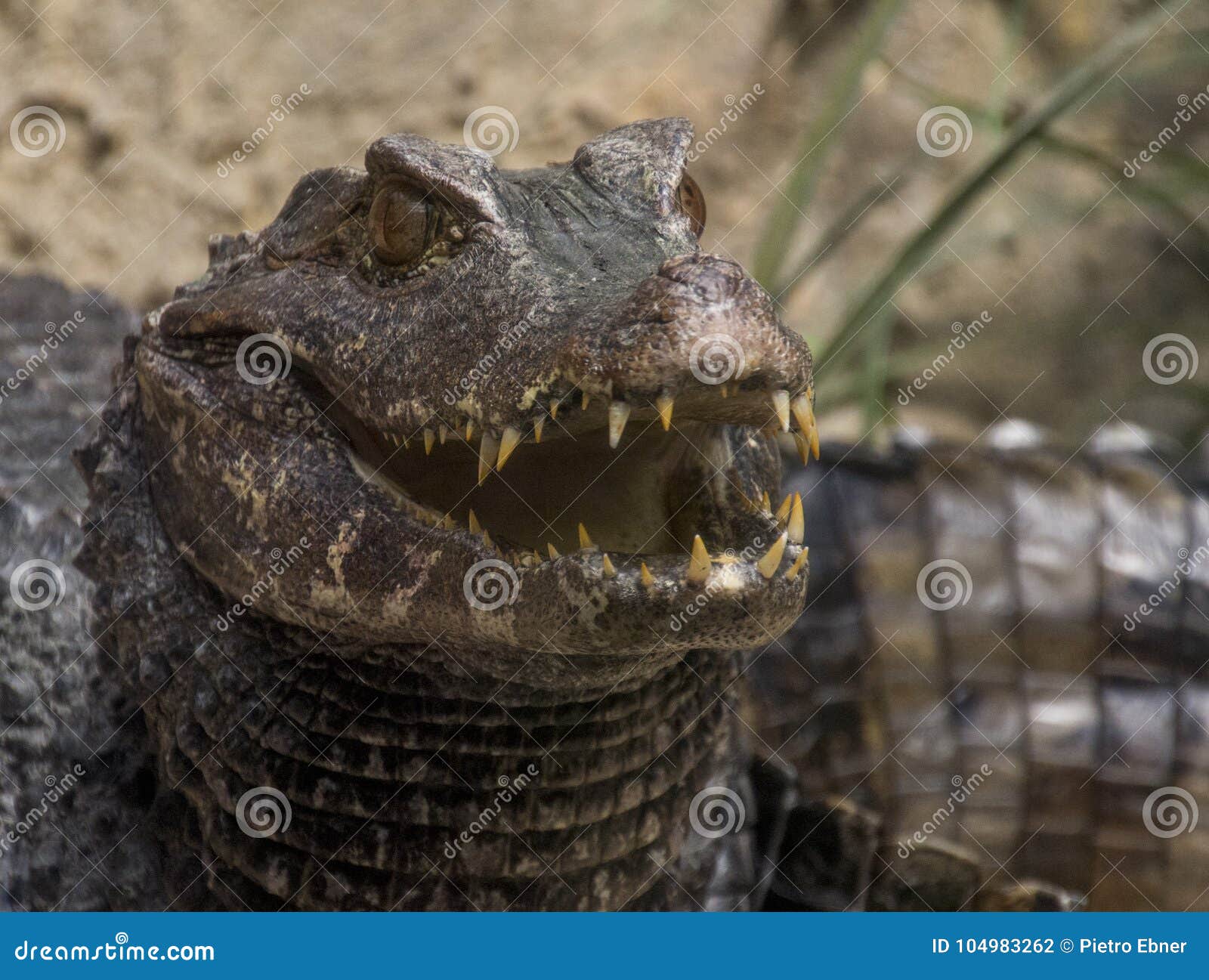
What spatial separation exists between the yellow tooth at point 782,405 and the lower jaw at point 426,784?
583mm

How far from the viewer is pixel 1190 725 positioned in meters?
3.85

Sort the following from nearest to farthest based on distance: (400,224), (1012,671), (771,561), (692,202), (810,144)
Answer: (771,561)
(400,224)
(692,202)
(1012,671)
(810,144)

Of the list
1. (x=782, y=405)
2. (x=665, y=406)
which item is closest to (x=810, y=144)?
(x=782, y=405)

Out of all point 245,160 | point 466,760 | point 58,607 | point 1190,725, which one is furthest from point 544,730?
point 245,160

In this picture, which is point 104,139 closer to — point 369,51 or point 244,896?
point 369,51

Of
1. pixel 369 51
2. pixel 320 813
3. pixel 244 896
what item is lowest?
pixel 244 896

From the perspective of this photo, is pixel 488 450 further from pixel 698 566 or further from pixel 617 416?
pixel 698 566

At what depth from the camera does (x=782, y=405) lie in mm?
1854

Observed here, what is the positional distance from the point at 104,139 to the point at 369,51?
47.0 inches

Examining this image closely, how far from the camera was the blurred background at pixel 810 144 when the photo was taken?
527 centimetres

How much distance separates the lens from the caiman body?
6.13 feet

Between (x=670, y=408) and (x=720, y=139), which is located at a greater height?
(x=720, y=139)

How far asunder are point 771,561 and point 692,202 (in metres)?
0.87

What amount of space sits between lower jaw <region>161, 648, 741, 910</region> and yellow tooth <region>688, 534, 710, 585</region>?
49 centimetres
